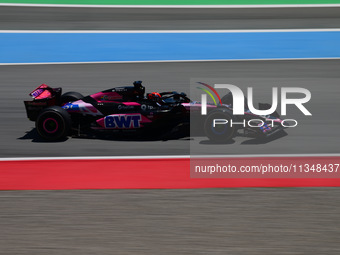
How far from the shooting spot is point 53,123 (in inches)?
342

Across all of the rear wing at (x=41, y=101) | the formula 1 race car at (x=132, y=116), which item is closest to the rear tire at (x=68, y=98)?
the rear wing at (x=41, y=101)

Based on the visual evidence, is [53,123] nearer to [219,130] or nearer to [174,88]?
[219,130]

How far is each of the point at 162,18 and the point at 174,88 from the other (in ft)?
15.2

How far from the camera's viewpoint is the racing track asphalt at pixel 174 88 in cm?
856

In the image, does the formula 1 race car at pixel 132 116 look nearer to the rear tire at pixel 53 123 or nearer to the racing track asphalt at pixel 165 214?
the rear tire at pixel 53 123

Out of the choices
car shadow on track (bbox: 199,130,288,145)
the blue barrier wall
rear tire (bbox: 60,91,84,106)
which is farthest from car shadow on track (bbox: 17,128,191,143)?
the blue barrier wall

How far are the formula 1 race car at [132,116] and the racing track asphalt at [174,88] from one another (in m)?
→ 0.19

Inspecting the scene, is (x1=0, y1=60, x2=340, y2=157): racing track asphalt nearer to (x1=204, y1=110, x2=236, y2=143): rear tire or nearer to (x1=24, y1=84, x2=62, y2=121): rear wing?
(x1=204, y1=110, x2=236, y2=143): rear tire

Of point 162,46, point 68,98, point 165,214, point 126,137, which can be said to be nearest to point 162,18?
point 162,46

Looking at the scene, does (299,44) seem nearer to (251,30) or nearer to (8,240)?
(251,30)

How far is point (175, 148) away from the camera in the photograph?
28.1 feet

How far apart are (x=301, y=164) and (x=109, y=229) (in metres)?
3.29

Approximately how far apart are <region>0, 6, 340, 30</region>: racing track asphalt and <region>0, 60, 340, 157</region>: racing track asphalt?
2.58 m

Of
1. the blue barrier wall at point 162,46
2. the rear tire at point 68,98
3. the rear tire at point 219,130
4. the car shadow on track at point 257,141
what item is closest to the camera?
the rear tire at point 219,130
